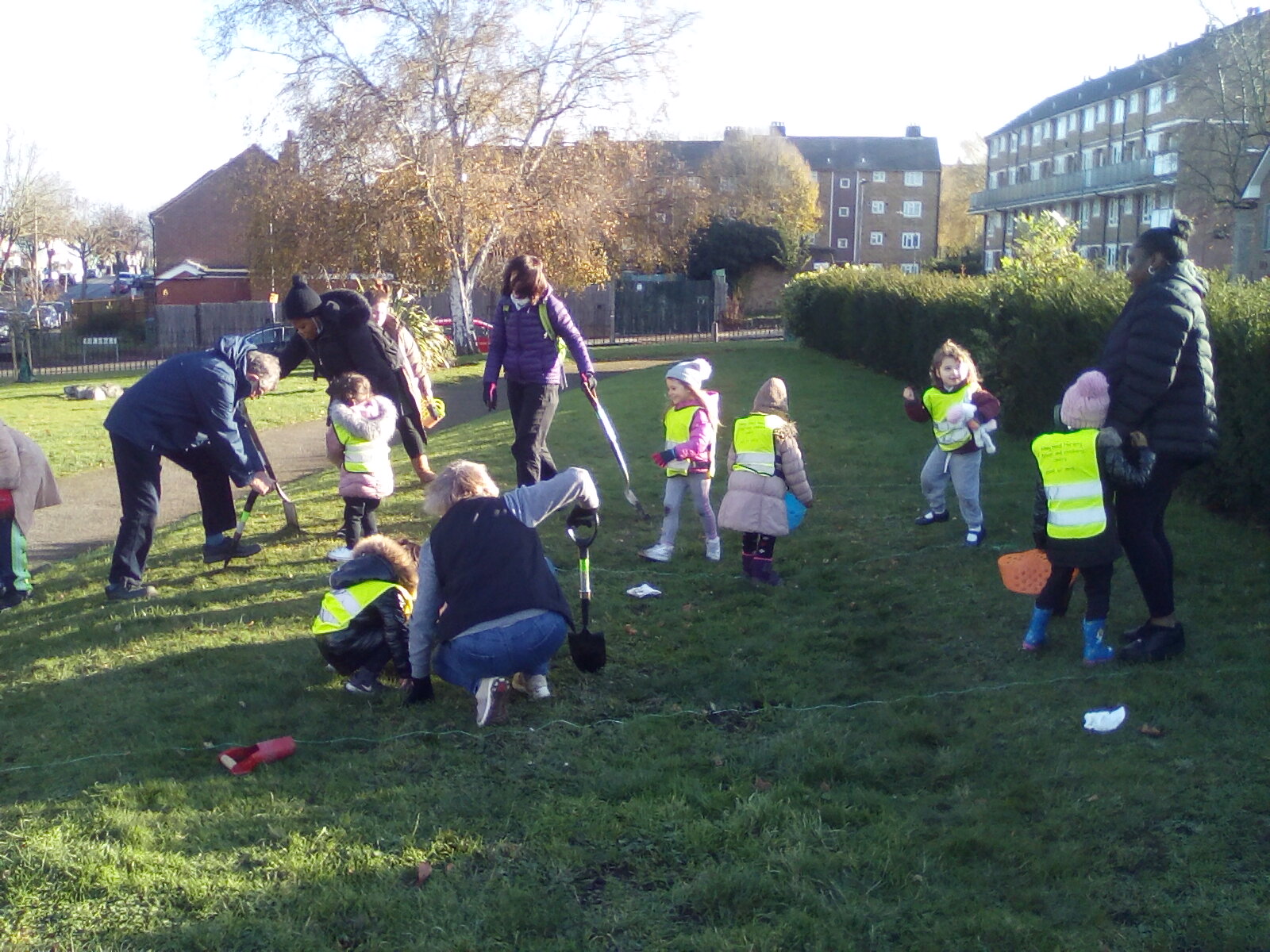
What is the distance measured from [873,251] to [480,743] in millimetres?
81810

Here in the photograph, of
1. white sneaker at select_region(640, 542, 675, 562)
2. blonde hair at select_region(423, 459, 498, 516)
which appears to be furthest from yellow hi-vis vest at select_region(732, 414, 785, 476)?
blonde hair at select_region(423, 459, 498, 516)

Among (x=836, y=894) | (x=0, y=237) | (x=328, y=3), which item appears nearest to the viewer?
(x=836, y=894)

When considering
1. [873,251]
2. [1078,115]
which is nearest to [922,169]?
[873,251]

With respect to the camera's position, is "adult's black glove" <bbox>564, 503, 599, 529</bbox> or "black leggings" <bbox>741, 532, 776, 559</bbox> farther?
"black leggings" <bbox>741, 532, 776, 559</bbox>

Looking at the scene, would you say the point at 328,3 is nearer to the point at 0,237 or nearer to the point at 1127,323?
the point at 0,237

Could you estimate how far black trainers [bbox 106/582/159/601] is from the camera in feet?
22.5

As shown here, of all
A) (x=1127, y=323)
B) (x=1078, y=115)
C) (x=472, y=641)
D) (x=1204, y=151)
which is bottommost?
(x=472, y=641)

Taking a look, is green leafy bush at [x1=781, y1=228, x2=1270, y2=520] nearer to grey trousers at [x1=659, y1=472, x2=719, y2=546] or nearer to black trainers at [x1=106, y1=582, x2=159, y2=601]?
grey trousers at [x1=659, y1=472, x2=719, y2=546]

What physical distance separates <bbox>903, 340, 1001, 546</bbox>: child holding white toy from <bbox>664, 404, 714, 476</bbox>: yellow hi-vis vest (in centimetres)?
160

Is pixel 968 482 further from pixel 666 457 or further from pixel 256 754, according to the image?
pixel 256 754

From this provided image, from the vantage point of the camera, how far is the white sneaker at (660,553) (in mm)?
7516

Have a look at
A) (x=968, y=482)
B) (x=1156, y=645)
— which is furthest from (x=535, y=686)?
(x=968, y=482)

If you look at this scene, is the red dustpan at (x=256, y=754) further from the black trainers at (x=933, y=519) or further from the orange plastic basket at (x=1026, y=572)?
the black trainers at (x=933, y=519)

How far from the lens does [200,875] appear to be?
375 centimetres
